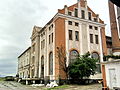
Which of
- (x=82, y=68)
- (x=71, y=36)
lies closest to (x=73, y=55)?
(x=71, y=36)

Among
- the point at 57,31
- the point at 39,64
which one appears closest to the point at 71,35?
the point at 57,31

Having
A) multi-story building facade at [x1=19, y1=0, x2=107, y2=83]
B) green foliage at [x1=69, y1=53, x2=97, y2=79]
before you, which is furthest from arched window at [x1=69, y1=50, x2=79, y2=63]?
green foliage at [x1=69, y1=53, x2=97, y2=79]

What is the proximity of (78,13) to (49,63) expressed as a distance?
11.4 metres

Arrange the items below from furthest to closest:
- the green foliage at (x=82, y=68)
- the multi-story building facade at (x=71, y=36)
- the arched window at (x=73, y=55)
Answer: the arched window at (x=73, y=55), the multi-story building facade at (x=71, y=36), the green foliage at (x=82, y=68)

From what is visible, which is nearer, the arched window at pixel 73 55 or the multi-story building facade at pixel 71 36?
the multi-story building facade at pixel 71 36

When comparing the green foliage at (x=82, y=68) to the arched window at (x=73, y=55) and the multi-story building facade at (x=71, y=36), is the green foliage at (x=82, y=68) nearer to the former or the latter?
the multi-story building facade at (x=71, y=36)

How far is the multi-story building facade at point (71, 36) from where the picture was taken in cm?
2544

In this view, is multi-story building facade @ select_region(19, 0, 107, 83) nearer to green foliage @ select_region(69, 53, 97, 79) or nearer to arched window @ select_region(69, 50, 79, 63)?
arched window @ select_region(69, 50, 79, 63)

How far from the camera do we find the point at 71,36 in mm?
26578

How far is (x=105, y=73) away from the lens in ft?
52.0

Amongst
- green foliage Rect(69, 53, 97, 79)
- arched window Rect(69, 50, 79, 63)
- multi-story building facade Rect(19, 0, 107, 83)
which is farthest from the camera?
arched window Rect(69, 50, 79, 63)

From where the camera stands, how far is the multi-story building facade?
1001 inches

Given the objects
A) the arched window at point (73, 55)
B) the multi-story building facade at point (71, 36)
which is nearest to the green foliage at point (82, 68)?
the multi-story building facade at point (71, 36)

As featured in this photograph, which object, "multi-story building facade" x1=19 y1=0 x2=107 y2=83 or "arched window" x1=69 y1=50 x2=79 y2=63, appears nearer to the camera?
"multi-story building facade" x1=19 y1=0 x2=107 y2=83
